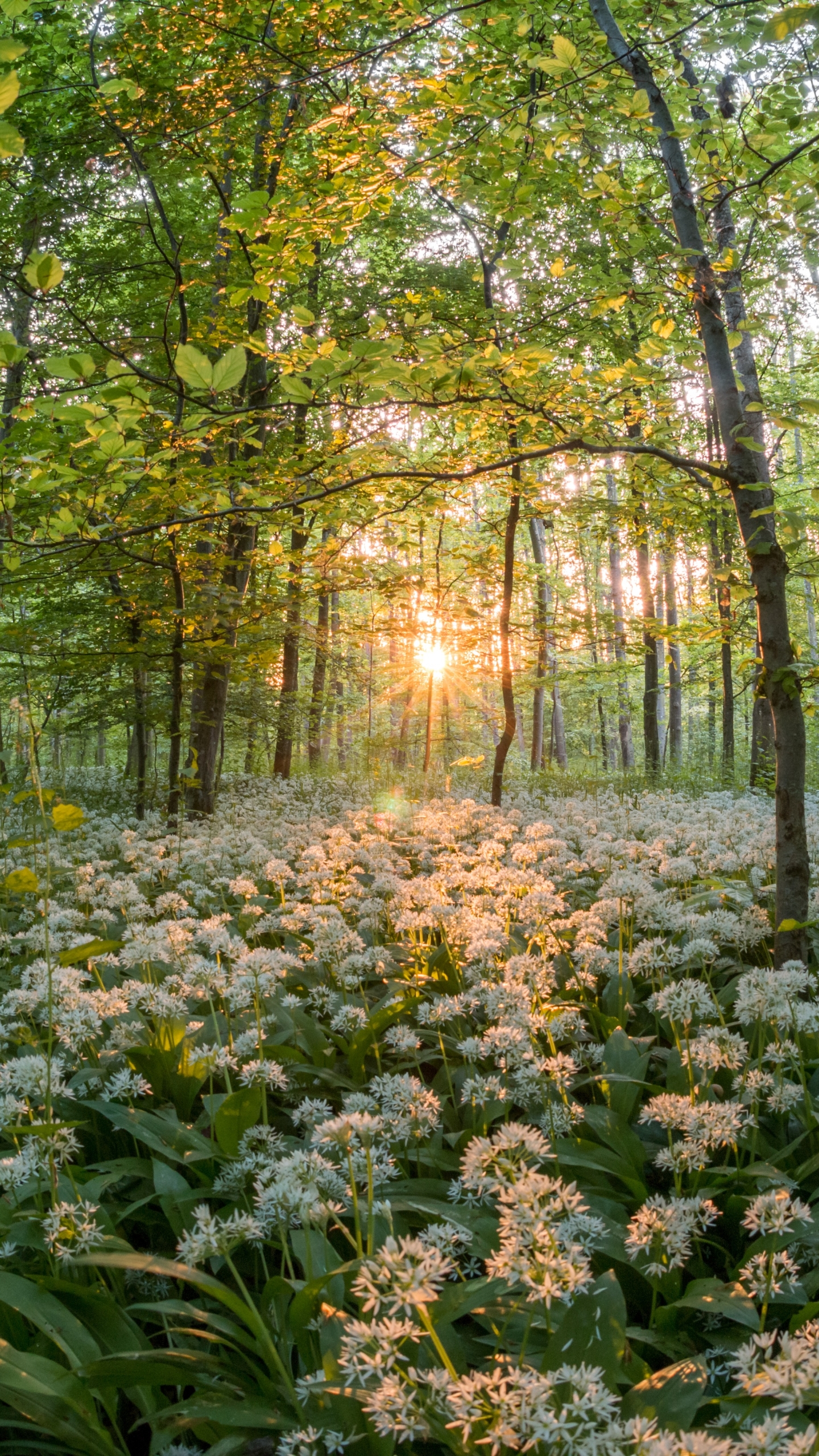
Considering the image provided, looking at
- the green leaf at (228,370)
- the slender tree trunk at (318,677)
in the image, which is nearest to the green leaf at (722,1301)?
the green leaf at (228,370)

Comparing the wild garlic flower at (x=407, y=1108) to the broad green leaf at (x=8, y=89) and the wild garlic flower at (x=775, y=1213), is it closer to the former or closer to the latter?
the wild garlic flower at (x=775, y=1213)

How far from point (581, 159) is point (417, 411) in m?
2.01

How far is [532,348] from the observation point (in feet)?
9.99

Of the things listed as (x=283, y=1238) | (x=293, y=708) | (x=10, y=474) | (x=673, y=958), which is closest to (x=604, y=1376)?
(x=283, y=1238)

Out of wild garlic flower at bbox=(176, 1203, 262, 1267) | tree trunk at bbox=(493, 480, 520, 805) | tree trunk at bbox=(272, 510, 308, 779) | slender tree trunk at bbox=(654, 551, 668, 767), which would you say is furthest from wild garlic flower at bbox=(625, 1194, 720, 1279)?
tree trunk at bbox=(272, 510, 308, 779)

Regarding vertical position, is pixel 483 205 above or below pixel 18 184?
below

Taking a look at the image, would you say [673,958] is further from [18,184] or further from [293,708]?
[293,708]

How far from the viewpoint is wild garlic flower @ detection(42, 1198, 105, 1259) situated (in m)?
1.72

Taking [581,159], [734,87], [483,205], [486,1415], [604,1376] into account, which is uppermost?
[734,87]

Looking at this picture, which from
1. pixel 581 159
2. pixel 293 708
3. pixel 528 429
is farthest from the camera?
pixel 293 708

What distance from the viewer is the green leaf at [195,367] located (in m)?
2.45

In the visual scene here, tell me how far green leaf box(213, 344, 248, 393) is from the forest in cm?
3

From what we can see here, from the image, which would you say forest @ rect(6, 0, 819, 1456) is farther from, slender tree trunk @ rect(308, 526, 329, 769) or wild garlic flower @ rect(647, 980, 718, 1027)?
slender tree trunk @ rect(308, 526, 329, 769)

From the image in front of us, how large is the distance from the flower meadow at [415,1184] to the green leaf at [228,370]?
1403mm
